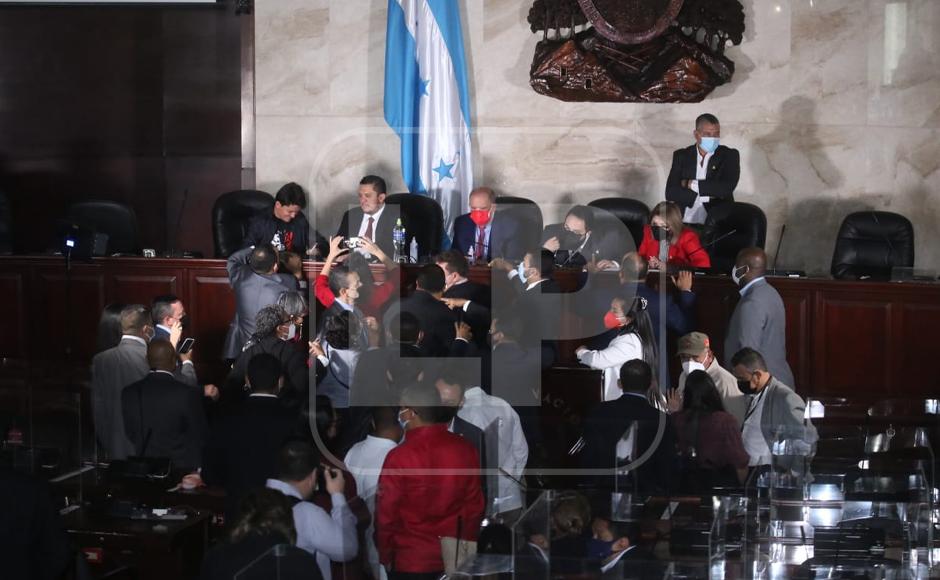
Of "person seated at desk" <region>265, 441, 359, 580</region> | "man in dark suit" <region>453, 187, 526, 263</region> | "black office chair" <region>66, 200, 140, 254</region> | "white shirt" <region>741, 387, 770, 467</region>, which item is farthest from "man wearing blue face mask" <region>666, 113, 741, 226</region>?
"person seated at desk" <region>265, 441, 359, 580</region>

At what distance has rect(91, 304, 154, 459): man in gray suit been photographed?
22.1ft

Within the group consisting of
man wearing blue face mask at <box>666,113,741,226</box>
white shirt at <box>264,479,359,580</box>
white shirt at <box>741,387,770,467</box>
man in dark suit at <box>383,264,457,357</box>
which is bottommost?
white shirt at <box>264,479,359,580</box>

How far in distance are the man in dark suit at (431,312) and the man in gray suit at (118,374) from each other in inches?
50.6

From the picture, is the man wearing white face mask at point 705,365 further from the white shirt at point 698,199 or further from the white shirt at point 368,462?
the white shirt at point 698,199

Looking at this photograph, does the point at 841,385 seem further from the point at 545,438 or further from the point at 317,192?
the point at 317,192

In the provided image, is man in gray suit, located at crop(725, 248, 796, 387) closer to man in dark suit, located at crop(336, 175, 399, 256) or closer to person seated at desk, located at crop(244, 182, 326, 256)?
man in dark suit, located at crop(336, 175, 399, 256)

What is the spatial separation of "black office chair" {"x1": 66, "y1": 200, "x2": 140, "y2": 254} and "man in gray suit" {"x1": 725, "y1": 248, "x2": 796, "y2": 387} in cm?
463

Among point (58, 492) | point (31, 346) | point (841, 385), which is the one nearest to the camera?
point (58, 492)

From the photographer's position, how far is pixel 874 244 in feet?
31.0

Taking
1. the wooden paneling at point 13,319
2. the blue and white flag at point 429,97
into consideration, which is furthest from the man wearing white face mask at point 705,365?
the wooden paneling at point 13,319

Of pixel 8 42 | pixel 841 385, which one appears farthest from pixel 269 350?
pixel 8 42

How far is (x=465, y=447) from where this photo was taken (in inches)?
204

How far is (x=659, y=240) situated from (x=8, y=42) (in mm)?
6062

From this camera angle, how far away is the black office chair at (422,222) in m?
9.58
